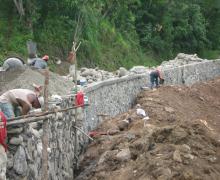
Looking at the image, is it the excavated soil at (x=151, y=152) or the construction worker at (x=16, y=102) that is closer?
the construction worker at (x=16, y=102)

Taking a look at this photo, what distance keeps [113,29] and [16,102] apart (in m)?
24.9

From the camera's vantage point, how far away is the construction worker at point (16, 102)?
8.97 metres

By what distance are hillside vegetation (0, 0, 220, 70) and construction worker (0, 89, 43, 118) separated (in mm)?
12606

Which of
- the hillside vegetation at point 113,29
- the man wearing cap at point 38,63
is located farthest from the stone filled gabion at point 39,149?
the hillside vegetation at point 113,29

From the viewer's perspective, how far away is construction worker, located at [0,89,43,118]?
897 cm

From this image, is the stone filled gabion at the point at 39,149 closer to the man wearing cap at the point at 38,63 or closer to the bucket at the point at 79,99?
the bucket at the point at 79,99

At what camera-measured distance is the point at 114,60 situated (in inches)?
1246

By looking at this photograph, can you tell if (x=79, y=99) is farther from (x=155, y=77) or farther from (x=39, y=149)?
(x=155, y=77)

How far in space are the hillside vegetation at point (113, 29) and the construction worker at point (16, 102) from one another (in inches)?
496

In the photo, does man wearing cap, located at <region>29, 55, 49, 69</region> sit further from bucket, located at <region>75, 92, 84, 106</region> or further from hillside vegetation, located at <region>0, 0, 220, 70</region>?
hillside vegetation, located at <region>0, 0, 220, 70</region>

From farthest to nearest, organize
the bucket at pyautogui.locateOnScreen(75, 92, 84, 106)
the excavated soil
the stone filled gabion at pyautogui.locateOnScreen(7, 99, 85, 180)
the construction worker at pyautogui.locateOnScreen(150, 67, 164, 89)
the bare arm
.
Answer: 1. the construction worker at pyautogui.locateOnScreen(150, 67, 164, 89)
2. the bucket at pyautogui.locateOnScreen(75, 92, 84, 106)
3. the excavated soil
4. the bare arm
5. the stone filled gabion at pyautogui.locateOnScreen(7, 99, 85, 180)

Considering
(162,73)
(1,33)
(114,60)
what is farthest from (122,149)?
(114,60)

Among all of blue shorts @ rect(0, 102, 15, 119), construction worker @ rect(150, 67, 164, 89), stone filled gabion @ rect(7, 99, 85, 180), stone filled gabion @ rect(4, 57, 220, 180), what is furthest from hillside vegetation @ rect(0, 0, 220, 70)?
blue shorts @ rect(0, 102, 15, 119)

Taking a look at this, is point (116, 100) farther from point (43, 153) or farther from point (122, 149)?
point (43, 153)
